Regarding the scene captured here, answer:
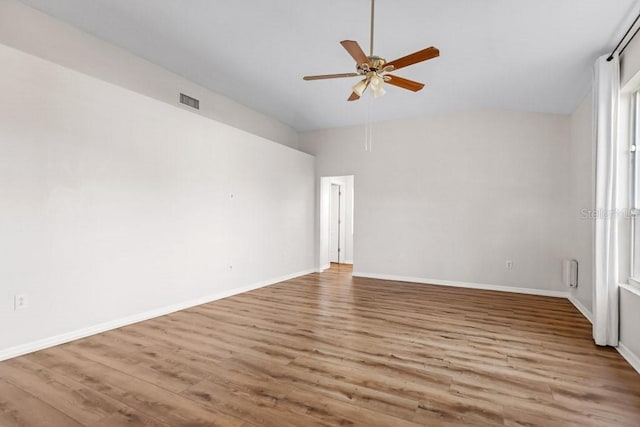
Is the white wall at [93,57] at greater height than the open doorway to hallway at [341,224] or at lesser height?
greater

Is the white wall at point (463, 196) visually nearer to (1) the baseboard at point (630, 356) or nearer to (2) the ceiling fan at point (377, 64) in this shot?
(1) the baseboard at point (630, 356)

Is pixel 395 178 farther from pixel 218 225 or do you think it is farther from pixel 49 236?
pixel 49 236

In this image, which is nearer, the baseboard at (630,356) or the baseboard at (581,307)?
the baseboard at (630,356)

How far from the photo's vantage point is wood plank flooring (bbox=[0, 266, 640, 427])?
200 centimetres

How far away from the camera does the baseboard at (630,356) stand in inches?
104

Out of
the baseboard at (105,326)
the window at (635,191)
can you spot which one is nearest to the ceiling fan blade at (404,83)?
the window at (635,191)

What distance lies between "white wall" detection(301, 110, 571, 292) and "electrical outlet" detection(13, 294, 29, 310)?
522cm

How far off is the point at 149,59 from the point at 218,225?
243 cm

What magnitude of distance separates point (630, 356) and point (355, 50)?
3.52 m

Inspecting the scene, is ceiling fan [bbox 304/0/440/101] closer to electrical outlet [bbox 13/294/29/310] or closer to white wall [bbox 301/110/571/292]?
white wall [bbox 301/110/571/292]

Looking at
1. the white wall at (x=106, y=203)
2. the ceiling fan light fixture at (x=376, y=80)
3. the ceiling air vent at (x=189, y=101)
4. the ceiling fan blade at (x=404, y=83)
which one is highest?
the ceiling air vent at (x=189, y=101)

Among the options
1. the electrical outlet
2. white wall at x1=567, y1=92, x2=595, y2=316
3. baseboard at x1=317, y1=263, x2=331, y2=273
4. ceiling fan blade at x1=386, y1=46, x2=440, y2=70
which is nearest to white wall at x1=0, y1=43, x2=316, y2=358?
the electrical outlet

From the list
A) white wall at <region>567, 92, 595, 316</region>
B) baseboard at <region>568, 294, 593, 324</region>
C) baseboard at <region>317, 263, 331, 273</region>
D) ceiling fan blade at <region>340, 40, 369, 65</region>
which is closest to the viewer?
ceiling fan blade at <region>340, 40, 369, 65</region>

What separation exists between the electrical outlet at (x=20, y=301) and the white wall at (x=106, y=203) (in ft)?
0.12
